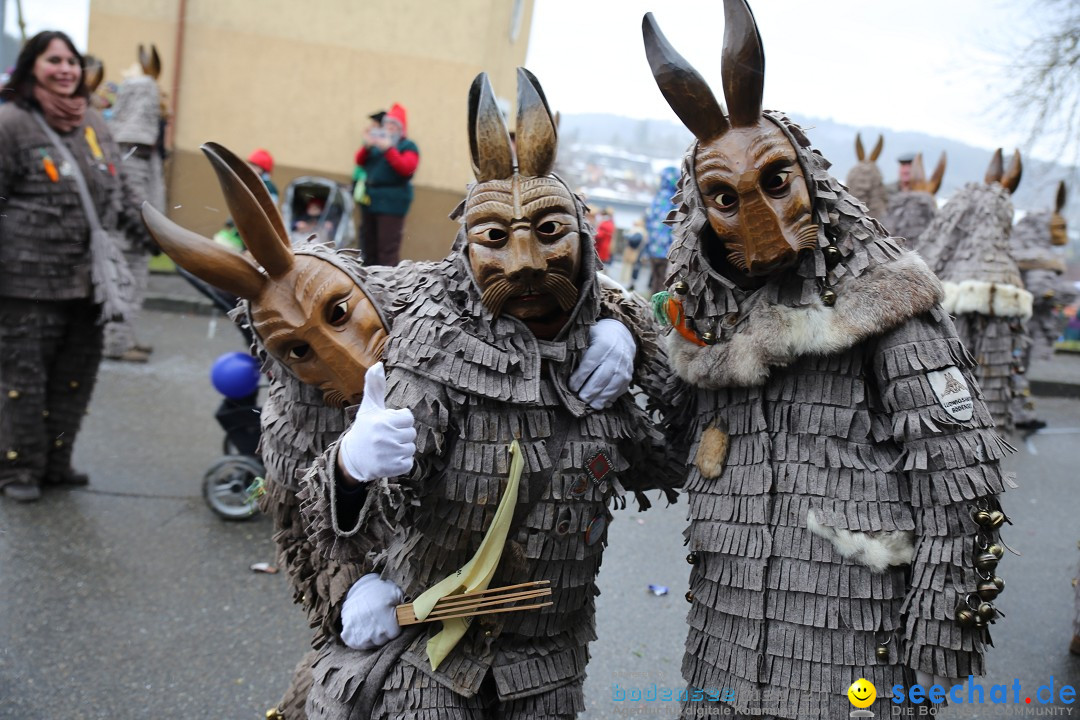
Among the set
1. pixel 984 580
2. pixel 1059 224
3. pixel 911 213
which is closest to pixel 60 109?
pixel 984 580

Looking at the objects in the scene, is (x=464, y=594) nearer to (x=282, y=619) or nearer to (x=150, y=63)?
(x=282, y=619)

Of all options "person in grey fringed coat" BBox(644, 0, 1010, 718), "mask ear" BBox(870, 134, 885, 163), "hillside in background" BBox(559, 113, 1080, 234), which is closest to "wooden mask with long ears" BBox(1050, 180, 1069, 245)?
"hillside in background" BBox(559, 113, 1080, 234)

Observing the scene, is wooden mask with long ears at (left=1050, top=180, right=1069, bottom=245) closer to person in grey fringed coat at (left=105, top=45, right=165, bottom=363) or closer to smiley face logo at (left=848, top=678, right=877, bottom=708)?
smiley face logo at (left=848, top=678, right=877, bottom=708)

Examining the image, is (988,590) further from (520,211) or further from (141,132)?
(141,132)

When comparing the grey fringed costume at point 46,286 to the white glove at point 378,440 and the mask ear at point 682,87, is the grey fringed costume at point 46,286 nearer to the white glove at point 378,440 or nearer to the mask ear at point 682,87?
the white glove at point 378,440

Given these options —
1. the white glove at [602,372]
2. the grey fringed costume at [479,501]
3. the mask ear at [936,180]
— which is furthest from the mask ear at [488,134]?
the mask ear at [936,180]

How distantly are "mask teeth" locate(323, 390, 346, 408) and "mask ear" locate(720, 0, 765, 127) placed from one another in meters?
1.34

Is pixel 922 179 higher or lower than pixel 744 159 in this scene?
higher

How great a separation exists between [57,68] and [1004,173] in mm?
6019

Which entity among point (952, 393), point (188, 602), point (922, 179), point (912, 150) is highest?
point (912, 150)

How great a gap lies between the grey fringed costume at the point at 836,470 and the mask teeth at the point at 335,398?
3.30 feet

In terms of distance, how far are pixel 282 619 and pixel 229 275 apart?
2.21 meters

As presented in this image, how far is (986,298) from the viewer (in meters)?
5.89

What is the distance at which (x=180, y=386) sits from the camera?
23.9 ft
